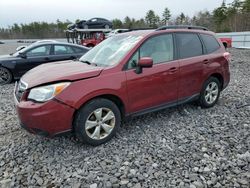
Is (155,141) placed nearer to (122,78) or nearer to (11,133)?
(122,78)

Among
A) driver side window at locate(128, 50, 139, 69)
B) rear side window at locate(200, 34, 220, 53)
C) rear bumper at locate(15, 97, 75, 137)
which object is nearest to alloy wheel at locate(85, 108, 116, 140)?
rear bumper at locate(15, 97, 75, 137)

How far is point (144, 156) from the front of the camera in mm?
3088

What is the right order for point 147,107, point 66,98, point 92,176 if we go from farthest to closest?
point 147,107, point 66,98, point 92,176

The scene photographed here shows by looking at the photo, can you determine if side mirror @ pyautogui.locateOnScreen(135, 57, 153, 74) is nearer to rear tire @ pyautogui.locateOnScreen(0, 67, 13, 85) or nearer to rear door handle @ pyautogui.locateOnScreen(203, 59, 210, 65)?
rear door handle @ pyautogui.locateOnScreen(203, 59, 210, 65)

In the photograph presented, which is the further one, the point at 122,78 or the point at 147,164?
the point at 122,78

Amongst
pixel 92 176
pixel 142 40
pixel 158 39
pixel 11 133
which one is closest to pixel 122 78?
pixel 142 40

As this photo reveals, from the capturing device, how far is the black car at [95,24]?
59.9ft

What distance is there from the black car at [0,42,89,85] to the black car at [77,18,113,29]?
10876 millimetres

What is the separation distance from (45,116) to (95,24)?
17.2 m

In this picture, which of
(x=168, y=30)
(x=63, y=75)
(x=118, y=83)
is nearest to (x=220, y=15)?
(x=168, y=30)

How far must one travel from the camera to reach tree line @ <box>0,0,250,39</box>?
31.6m

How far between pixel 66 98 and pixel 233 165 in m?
2.33

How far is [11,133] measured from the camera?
3836 mm

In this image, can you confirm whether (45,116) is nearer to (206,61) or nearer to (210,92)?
(206,61)
